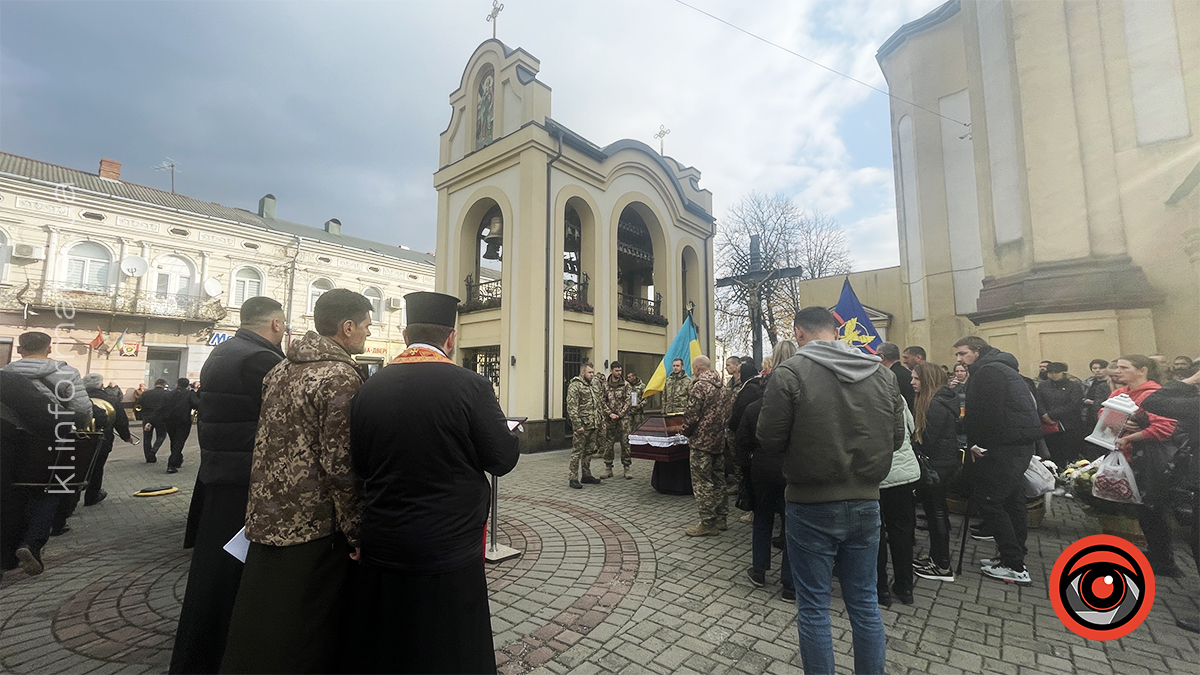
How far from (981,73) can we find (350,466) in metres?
5.91

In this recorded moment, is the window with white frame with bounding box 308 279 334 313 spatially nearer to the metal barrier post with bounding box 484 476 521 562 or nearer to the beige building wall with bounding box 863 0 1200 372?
the metal barrier post with bounding box 484 476 521 562

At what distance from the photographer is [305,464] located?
1892 millimetres

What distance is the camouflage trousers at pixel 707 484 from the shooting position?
4973mm

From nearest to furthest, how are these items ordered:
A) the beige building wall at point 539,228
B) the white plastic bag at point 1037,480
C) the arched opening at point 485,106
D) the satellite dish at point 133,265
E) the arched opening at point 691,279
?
the white plastic bag at point 1037,480 < the satellite dish at point 133,265 < the beige building wall at point 539,228 < the arched opening at point 485,106 < the arched opening at point 691,279

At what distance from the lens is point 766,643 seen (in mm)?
2826

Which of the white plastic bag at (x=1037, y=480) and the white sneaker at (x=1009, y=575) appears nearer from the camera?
the white sneaker at (x=1009, y=575)

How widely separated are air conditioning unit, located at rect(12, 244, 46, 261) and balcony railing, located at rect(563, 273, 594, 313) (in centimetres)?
1015

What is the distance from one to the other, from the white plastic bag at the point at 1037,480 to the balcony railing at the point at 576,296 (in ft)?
33.9

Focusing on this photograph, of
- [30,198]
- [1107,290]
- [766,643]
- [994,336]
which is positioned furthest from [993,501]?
[30,198]

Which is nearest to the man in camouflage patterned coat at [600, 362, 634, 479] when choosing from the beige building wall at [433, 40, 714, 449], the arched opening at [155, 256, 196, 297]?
the beige building wall at [433, 40, 714, 449]

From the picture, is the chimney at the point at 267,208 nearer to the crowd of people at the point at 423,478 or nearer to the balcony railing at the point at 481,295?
the balcony railing at the point at 481,295

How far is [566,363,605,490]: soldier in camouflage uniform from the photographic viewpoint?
7.54 metres

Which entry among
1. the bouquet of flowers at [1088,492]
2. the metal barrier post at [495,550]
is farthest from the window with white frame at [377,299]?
the bouquet of flowers at [1088,492]

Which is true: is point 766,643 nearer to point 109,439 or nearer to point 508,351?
point 109,439
